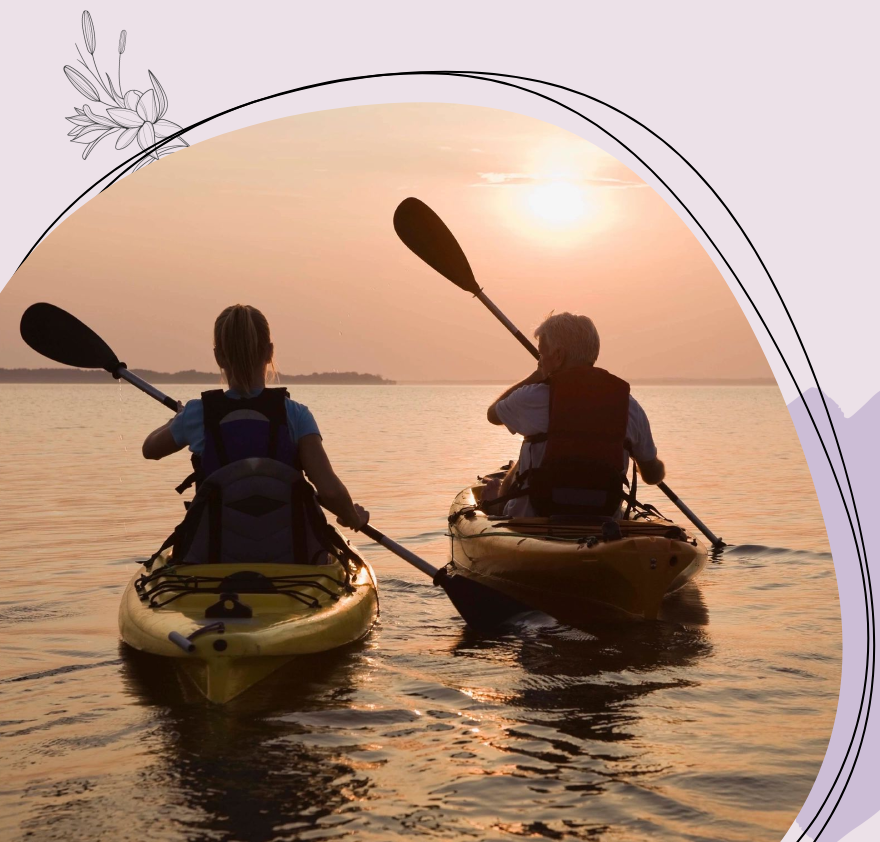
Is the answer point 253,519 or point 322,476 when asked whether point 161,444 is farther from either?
point 322,476

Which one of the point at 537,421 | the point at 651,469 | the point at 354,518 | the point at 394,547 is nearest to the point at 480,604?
the point at 394,547

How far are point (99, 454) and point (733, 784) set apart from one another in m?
14.3

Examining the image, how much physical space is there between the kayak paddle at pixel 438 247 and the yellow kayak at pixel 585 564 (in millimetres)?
1314

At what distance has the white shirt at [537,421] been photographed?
6.08 metres

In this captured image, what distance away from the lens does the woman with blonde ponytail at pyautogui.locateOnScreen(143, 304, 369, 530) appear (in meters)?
4.69

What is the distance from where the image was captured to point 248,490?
4.70 metres

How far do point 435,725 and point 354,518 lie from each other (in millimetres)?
1339

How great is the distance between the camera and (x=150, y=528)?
9758 mm

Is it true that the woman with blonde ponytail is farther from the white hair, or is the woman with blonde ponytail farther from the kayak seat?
the white hair

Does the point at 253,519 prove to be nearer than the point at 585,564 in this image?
Yes

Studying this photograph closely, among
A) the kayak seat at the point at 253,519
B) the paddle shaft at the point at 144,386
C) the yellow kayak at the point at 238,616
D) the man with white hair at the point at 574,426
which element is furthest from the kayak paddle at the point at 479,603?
the paddle shaft at the point at 144,386

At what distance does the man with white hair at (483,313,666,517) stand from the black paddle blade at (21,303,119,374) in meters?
2.31

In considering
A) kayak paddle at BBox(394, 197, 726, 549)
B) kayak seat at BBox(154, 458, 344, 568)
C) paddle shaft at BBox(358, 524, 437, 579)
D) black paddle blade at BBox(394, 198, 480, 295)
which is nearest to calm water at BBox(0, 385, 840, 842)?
paddle shaft at BBox(358, 524, 437, 579)

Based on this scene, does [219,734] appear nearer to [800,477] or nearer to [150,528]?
[150,528]
